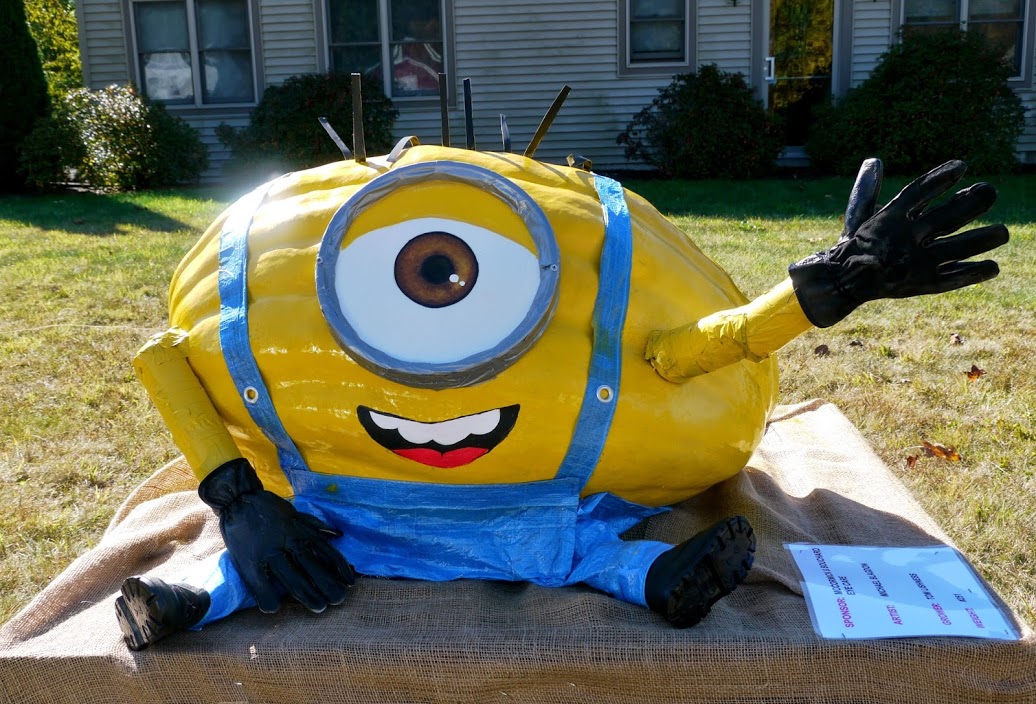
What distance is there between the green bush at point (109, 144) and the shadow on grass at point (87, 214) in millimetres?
325

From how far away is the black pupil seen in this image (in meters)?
2.11

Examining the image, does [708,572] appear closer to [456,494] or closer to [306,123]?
[456,494]

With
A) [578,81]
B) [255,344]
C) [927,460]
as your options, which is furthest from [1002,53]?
[255,344]

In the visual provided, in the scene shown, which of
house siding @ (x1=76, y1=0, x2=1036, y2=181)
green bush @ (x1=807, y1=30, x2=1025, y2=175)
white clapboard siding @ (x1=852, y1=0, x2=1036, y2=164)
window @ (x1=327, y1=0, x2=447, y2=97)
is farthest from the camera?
window @ (x1=327, y1=0, x2=447, y2=97)

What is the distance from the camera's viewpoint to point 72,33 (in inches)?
922

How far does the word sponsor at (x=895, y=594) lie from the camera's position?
1.99m

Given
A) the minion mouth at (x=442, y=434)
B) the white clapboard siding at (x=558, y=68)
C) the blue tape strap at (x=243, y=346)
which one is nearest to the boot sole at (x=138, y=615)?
the blue tape strap at (x=243, y=346)

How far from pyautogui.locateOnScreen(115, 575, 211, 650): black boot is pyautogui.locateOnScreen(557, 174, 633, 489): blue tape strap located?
858 mm

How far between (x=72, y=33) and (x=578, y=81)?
17545 mm

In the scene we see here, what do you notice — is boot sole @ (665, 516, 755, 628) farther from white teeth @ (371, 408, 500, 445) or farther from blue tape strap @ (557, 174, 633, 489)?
white teeth @ (371, 408, 500, 445)

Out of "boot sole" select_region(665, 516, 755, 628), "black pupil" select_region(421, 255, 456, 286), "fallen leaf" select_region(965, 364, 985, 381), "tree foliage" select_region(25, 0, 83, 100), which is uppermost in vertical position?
"tree foliage" select_region(25, 0, 83, 100)

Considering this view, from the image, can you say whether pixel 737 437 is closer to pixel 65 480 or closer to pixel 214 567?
pixel 214 567

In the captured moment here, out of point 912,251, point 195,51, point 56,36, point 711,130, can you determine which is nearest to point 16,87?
point 195,51

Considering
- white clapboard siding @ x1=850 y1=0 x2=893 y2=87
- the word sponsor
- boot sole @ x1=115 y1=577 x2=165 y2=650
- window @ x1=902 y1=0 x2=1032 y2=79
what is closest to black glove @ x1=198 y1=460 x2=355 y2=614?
boot sole @ x1=115 y1=577 x2=165 y2=650
